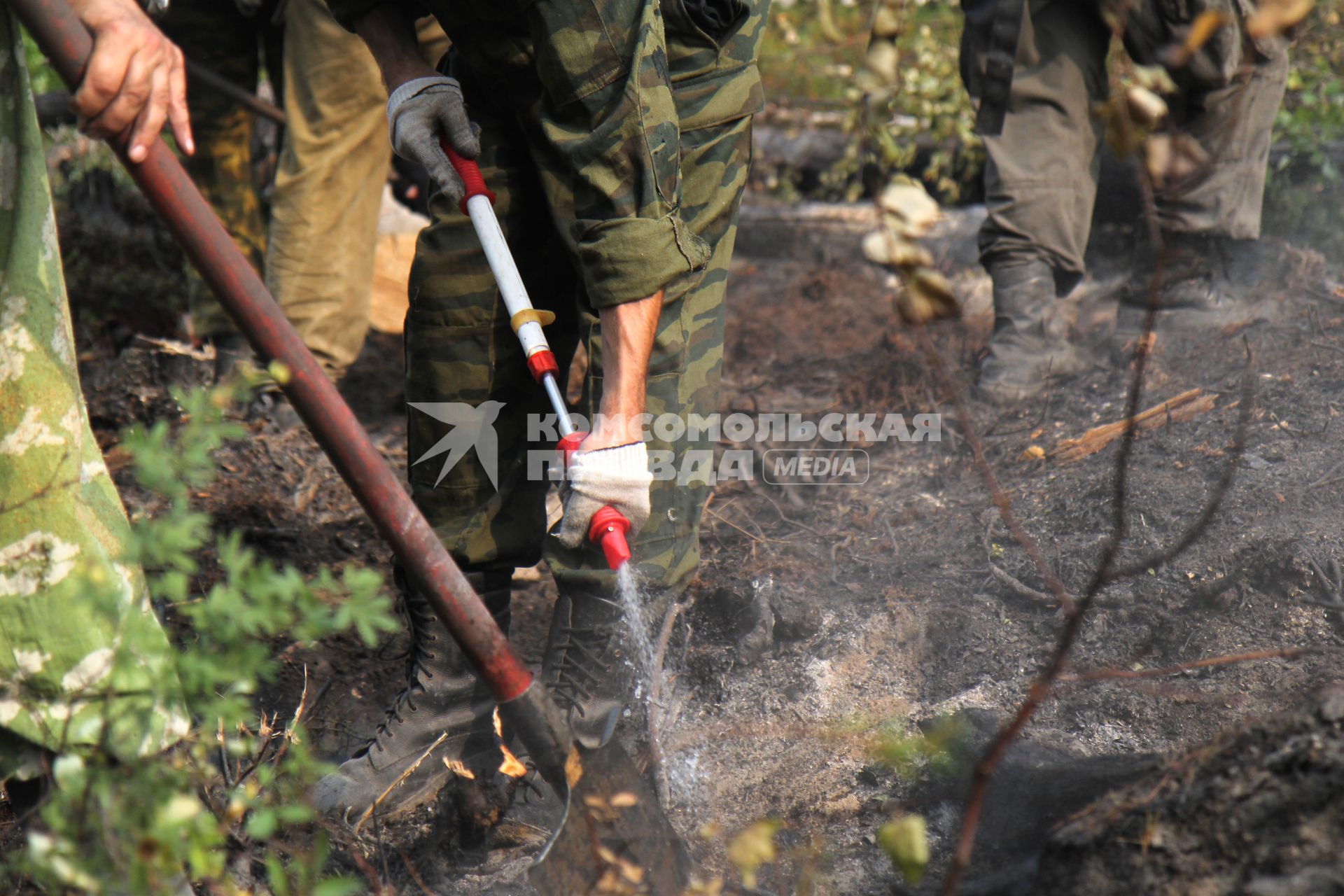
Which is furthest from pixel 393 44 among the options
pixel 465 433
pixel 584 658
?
pixel 584 658

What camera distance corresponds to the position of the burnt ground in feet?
6.39

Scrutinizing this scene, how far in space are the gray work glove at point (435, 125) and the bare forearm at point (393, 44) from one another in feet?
0.30

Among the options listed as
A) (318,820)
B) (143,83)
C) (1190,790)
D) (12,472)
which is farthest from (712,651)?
(143,83)

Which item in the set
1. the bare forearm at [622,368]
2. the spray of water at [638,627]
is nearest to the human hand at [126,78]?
the bare forearm at [622,368]

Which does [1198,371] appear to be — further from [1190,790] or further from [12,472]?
[12,472]

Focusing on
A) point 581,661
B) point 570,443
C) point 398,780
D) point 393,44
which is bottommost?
point 398,780

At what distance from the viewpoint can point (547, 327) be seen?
7.97 ft

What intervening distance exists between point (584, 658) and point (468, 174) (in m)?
1.07

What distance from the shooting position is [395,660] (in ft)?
9.37

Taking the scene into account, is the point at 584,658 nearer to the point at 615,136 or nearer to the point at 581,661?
the point at 581,661

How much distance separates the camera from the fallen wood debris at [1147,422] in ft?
10.8

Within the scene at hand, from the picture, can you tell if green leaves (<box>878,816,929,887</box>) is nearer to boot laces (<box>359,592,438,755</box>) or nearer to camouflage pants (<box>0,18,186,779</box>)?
camouflage pants (<box>0,18,186,779</box>)

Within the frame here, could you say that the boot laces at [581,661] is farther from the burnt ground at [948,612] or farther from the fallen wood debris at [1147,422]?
the fallen wood debris at [1147,422]

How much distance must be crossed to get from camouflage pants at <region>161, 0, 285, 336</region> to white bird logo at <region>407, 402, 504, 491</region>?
1838mm
